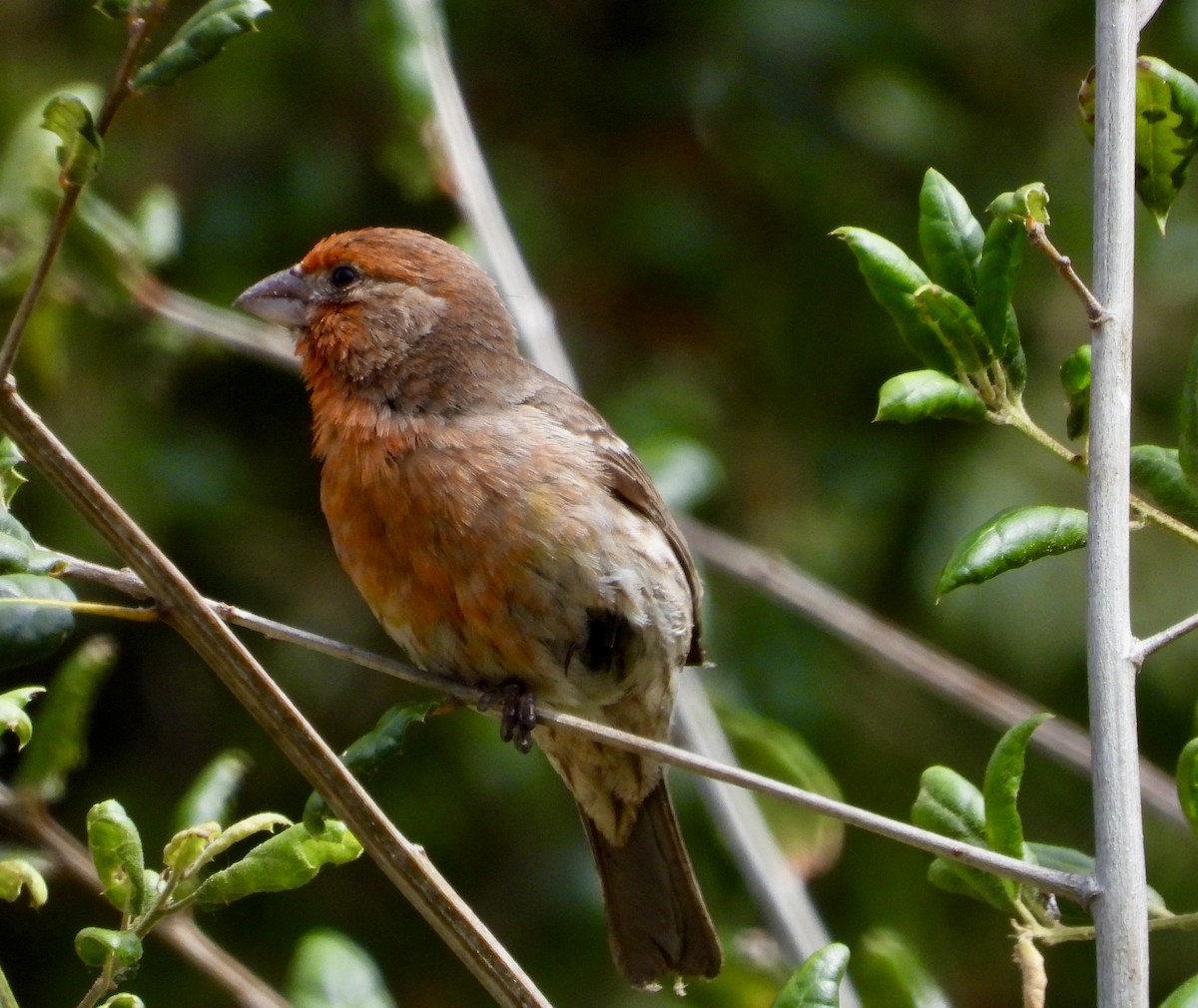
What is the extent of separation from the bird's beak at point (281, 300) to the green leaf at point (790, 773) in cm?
170

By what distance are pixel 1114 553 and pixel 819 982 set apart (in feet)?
2.19

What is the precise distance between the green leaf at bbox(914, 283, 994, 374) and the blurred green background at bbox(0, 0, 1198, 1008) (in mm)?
3314

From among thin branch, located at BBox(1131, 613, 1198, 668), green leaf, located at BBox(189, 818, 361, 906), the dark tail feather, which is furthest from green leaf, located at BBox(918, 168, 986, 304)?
the dark tail feather

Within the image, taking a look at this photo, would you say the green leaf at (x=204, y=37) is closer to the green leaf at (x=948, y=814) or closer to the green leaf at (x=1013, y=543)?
the green leaf at (x=1013, y=543)

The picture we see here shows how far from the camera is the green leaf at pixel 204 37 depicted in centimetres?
202

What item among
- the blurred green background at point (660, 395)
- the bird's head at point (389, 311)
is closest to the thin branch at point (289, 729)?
the bird's head at point (389, 311)

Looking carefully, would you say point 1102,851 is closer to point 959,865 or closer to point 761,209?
point 959,865

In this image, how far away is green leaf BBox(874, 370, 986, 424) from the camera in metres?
2.35

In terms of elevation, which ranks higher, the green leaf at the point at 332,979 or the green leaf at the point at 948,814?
the green leaf at the point at 948,814

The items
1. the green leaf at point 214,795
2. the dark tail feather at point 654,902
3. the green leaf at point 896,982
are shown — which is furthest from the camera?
the dark tail feather at point 654,902

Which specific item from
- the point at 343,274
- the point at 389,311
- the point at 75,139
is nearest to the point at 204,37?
the point at 75,139

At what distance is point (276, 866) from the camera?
2.35m

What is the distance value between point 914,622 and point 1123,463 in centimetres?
424

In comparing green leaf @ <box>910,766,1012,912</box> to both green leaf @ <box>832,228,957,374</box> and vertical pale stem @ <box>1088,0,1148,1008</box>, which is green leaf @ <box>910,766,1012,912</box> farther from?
green leaf @ <box>832,228,957,374</box>
